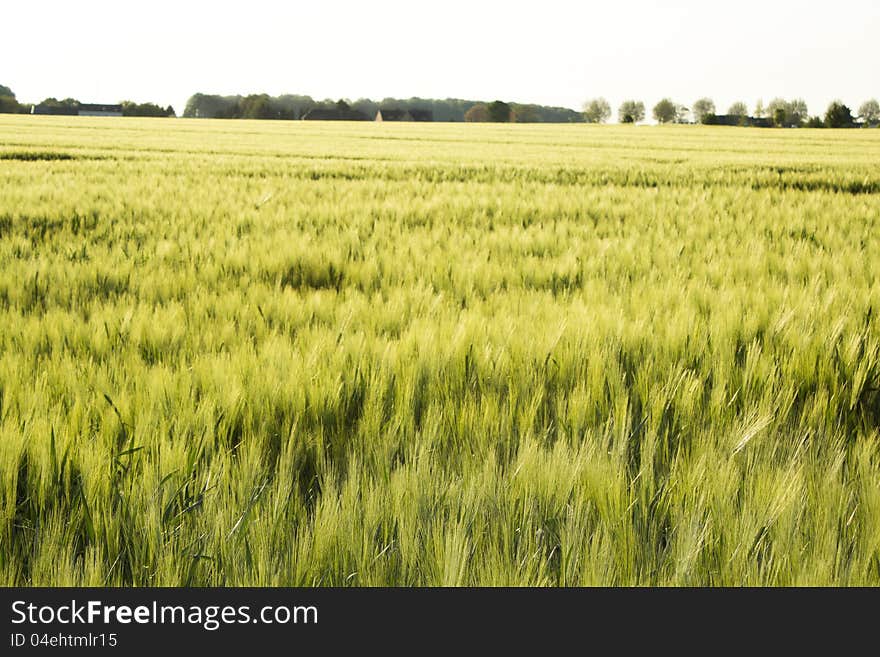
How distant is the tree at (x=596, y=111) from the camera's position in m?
102

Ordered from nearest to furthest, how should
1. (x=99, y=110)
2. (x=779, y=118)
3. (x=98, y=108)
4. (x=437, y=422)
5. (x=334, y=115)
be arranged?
(x=437, y=422) < (x=334, y=115) < (x=779, y=118) < (x=99, y=110) < (x=98, y=108)

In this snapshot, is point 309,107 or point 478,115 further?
point 478,115

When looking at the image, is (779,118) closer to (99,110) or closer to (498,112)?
(498,112)

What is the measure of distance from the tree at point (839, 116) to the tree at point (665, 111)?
115 ft

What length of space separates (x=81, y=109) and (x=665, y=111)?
290ft

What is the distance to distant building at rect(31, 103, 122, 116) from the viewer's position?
75.8m

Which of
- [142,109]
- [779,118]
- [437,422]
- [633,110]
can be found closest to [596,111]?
[633,110]

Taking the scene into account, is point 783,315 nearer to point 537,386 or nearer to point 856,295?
point 856,295

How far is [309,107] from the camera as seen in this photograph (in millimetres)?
80188

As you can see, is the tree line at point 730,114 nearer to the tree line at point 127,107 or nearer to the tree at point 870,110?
the tree at point 870,110

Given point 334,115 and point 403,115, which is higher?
point 403,115

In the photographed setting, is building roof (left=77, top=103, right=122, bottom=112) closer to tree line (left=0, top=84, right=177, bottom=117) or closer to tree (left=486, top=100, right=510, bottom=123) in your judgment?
tree line (left=0, top=84, right=177, bottom=117)
